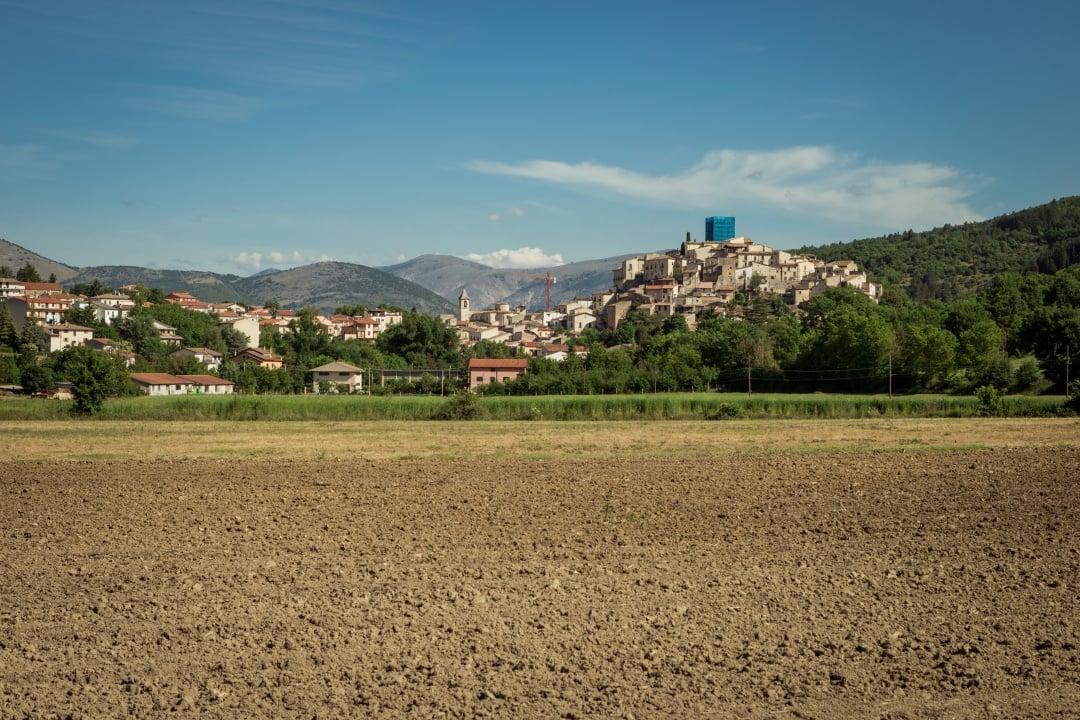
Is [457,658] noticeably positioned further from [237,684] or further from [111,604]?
[111,604]

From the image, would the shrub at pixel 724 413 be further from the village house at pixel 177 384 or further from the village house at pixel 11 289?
the village house at pixel 11 289

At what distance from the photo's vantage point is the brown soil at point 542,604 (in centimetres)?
771

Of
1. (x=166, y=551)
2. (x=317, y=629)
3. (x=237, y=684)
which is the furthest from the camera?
(x=166, y=551)

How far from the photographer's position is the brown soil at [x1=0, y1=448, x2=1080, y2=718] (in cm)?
771

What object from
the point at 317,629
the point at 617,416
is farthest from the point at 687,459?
the point at 617,416

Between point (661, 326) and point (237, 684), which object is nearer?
point (237, 684)

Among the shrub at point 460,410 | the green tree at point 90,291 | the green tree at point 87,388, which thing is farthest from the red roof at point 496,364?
the green tree at point 90,291

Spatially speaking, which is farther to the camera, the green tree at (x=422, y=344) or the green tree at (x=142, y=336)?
the green tree at (x=422, y=344)

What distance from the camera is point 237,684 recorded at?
7.86m

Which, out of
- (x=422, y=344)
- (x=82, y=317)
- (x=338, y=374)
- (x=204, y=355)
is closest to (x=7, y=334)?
(x=204, y=355)

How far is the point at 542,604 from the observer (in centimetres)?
1018

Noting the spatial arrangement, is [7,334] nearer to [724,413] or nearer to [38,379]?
Result: [38,379]

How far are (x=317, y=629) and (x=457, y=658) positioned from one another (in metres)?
1.67

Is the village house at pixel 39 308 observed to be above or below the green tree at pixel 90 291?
below
